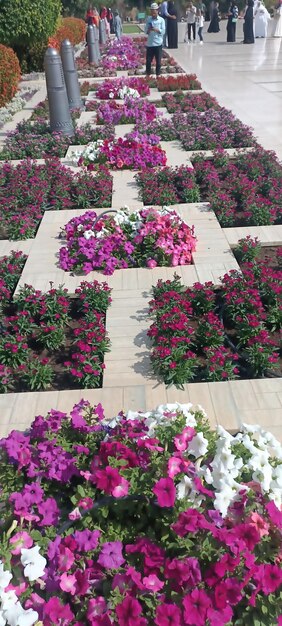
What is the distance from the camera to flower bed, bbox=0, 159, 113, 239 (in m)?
5.72

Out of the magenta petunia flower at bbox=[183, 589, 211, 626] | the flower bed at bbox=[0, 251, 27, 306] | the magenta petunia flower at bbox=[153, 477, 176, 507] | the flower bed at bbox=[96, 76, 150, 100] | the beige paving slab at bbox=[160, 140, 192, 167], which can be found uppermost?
the flower bed at bbox=[96, 76, 150, 100]

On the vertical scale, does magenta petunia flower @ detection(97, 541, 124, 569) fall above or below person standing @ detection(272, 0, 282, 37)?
below

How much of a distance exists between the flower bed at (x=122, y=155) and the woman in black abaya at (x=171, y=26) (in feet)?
45.9

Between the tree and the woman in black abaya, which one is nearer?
the tree

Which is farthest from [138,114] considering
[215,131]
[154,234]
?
[154,234]

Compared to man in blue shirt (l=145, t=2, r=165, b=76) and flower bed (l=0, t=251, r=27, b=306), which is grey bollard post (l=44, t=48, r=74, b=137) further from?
man in blue shirt (l=145, t=2, r=165, b=76)

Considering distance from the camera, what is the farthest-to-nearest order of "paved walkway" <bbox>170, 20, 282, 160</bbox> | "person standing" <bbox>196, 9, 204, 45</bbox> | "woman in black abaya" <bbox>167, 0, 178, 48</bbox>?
"person standing" <bbox>196, 9, 204, 45</bbox> → "woman in black abaya" <bbox>167, 0, 178, 48</bbox> → "paved walkway" <bbox>170, 20, 282, 160</bbox>

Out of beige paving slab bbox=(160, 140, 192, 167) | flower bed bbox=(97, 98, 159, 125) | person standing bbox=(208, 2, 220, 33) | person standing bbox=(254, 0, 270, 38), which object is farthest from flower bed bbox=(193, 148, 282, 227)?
person standing bbox=(208, 2, 220, 33)

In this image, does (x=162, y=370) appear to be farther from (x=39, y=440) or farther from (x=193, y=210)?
(x=193, y=210)

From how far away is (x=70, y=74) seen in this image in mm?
10602

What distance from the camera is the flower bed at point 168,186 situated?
621cm

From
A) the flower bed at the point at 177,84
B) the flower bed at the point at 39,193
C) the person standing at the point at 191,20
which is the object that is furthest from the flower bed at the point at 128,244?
the person standing at the point at 191,20

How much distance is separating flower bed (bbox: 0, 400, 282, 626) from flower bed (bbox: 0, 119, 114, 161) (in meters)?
6.13

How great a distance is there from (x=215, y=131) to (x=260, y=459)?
23.7 ft
